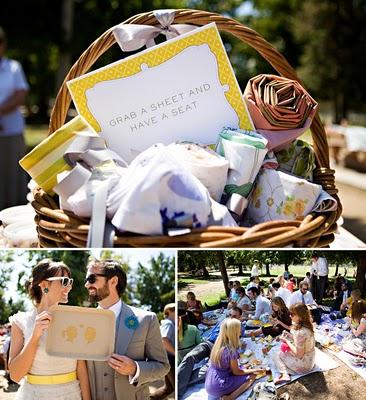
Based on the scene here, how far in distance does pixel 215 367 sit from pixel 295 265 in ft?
0.73

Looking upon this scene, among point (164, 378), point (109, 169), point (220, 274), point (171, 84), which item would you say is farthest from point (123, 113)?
point (164, 378)

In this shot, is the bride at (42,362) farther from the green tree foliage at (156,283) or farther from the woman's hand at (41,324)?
the green tree foliage at (156,283)

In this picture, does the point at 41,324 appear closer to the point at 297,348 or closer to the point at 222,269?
the point at 222,269

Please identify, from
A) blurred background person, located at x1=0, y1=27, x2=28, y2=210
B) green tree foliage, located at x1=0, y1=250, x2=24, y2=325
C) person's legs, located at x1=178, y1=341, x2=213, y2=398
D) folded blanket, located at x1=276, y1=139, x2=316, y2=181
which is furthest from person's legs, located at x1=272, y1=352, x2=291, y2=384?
blurred background person, located at x1=0, y1=27, x2=28, y2=210

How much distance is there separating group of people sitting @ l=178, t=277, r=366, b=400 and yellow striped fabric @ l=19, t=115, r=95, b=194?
0.43m

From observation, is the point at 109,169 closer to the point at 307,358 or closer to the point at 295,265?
the point at 295,265

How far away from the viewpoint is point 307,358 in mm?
1128

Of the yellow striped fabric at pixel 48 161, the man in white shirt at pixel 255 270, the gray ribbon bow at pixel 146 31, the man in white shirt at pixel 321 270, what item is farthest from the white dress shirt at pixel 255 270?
the gray ribbon bow at pixel 146 31

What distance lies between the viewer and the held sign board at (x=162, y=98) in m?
1.54

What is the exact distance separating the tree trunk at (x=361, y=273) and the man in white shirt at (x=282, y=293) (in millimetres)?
132

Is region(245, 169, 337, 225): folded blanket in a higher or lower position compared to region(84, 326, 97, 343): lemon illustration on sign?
higher

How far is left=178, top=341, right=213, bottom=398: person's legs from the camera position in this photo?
1.11 meters

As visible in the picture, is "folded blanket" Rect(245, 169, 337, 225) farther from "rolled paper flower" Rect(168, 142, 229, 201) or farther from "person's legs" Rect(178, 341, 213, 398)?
"person's legs" Rect(178, 341, 213, 398)

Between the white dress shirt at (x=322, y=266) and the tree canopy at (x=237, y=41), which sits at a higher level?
the white dress shirt at (x=322, y=266)
